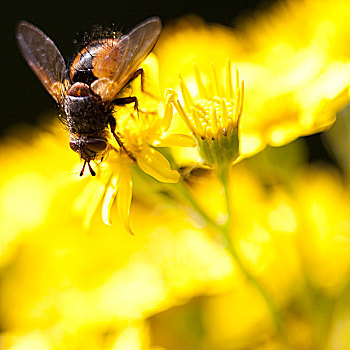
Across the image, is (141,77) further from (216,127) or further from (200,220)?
(200,220)

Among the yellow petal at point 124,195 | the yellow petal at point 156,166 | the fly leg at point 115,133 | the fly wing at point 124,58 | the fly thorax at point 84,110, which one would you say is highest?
the fly wing at point 124,58

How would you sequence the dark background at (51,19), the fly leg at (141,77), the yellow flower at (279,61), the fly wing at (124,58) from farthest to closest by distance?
the dark background at (51,19)
the yellow flower at (279,61)
the fly leg at (141,77)
the fly wing at (124,58)

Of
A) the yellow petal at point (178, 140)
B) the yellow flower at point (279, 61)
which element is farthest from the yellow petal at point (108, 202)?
the yellow flower at point (279, 61)

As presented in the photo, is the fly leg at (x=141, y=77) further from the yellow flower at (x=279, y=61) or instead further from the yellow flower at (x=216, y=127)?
the yellow flower at (x=279, y=61)

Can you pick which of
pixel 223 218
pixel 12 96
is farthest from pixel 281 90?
pixel 12 96

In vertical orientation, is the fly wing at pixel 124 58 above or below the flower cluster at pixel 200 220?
above

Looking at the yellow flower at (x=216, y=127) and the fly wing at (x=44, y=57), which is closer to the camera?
the yellow flower at (x=216, y=127)

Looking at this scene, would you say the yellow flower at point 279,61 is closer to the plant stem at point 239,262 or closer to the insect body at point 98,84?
the plant stem at point 239,262

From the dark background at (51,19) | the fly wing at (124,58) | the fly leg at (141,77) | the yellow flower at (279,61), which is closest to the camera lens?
the fly wing at (124,58)

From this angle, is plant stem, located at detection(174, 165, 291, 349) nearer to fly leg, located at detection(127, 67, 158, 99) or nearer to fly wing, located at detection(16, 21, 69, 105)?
fly leg, located at detection(127, 67, 158, 99)
